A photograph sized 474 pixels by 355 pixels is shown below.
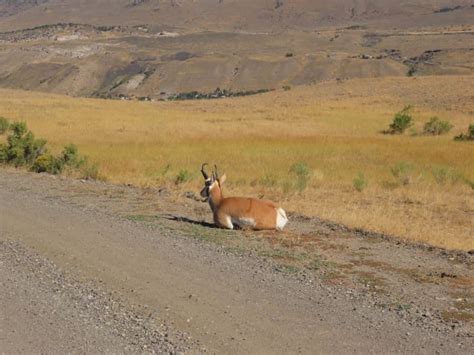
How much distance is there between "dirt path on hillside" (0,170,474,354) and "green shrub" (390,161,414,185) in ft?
31.4

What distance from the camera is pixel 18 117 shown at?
4875cm

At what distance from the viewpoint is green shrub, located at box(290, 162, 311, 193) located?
62.0ft

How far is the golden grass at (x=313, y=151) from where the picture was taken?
16172 mm

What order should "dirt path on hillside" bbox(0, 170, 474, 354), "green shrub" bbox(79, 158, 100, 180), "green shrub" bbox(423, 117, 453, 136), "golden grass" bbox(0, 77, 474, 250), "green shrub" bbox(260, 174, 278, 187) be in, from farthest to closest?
"green shrub" bbox(423, 117, 453, 136), "green shrub" bbox(260, 174, 278, 187), "green shrub" bbox(79, 158, 100, 180), "golden grass" bbox(0, 77, 474, 250), "dirt path on hillside" bbox(0, 170, 474, 354)

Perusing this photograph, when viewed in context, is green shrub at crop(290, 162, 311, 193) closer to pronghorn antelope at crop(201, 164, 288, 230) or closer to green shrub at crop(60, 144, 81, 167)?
green shrub at crop(60, 144, 81, 167)

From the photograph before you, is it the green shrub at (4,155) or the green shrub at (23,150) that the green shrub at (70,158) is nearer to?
the green shrub at (23,150)

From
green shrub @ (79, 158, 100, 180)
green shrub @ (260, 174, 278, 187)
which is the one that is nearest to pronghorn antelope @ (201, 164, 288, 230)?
green shrub @ (260, 174, 278, 187)

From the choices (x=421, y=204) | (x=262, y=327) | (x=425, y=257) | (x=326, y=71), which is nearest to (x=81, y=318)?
(x=262, y=327)

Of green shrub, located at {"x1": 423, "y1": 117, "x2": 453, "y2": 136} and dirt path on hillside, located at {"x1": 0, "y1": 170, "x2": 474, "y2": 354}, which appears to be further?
green shrub, located at {"x1": 423, "y1": 117, "x2": 453, "y2": 136}

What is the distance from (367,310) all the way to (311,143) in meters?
27.3

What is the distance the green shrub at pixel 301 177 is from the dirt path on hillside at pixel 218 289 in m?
6.29

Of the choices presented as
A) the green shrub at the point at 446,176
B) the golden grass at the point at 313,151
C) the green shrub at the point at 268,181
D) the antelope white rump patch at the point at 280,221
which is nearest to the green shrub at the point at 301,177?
the golden grass at the point at 313,151

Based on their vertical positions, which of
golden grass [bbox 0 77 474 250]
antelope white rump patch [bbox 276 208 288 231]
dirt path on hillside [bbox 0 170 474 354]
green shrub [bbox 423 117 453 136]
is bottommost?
green shrub [bbox 423 117 453 136]

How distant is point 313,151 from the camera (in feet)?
101
